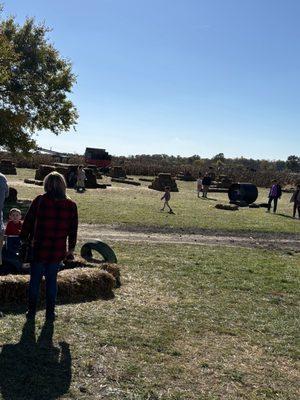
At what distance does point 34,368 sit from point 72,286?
8.40ft

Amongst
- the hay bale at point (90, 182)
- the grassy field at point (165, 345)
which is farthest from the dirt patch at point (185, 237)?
the hay bale at point (90, 182)

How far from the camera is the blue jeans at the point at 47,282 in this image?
21.6 feet

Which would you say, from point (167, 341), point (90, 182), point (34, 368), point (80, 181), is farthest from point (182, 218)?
point (90, 182)

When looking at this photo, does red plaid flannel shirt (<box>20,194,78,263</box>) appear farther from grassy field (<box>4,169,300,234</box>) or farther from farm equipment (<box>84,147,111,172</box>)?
farm equipment (<box>84,147,111,172</box>)

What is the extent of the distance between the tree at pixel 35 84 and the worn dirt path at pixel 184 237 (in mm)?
10835

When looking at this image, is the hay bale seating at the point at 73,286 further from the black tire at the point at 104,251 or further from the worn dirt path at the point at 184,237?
the worn dirt path at the point at 184,237

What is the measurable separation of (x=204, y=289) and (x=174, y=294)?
85 centimetres

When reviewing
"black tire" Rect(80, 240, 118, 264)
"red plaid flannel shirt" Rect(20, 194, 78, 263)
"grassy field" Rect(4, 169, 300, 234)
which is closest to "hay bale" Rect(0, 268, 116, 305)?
"red plaid flannel shirt" Rect(20, 194, 78, 263)

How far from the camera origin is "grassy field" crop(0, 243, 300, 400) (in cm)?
512

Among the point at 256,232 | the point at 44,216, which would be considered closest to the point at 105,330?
the point at 44,216

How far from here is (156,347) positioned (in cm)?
627

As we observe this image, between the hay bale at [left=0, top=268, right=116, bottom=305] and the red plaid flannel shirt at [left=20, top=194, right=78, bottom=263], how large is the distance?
106cm

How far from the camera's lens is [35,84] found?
27.4 metres

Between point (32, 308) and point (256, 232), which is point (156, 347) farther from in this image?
point (256, 232)
